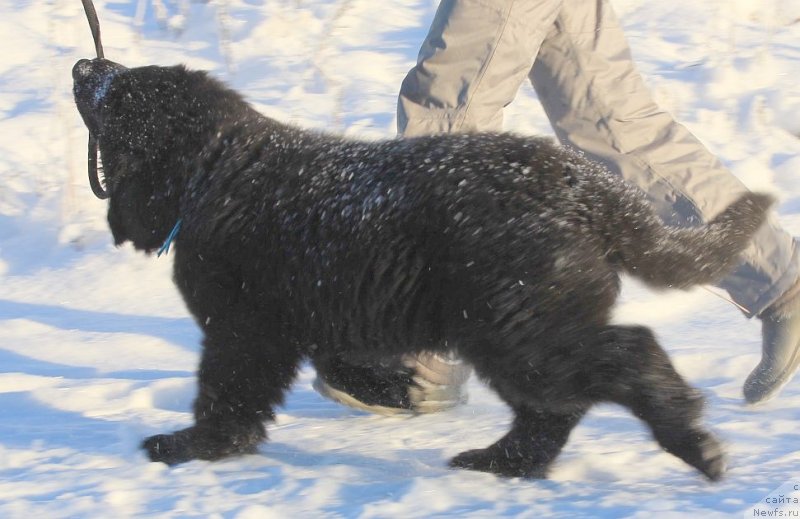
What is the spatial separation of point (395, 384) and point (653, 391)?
1154 millimetres

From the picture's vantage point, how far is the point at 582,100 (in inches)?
147

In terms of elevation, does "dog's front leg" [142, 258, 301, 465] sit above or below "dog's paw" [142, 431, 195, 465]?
above

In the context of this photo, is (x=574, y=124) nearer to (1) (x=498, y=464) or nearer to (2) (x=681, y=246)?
(2) (x=681, y=246)

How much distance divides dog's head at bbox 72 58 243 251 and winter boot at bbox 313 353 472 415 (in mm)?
768

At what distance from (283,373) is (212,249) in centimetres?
43

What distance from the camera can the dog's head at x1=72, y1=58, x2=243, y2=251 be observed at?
319 cm

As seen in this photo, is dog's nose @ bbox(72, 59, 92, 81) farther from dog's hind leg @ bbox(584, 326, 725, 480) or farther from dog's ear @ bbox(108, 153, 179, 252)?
dog's hind leg @ bbox(584, 326, 725, 480)

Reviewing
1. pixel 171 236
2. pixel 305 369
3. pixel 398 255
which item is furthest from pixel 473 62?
pixel 305 369

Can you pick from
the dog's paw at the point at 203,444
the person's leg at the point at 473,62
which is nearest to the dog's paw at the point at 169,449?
the dog's paw at the point at 203,444

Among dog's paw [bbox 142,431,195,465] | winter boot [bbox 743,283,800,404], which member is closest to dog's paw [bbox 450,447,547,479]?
dog's paw [bbox 142,431,195,465]

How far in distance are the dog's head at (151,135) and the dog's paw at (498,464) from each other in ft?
3.96

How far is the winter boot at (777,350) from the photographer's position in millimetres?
3492

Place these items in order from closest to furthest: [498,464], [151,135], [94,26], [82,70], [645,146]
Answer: [498,464] → [151,135] → [82,70] → [94,26] → [645,146]

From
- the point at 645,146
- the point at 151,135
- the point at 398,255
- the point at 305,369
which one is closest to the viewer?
the point at 398,255
